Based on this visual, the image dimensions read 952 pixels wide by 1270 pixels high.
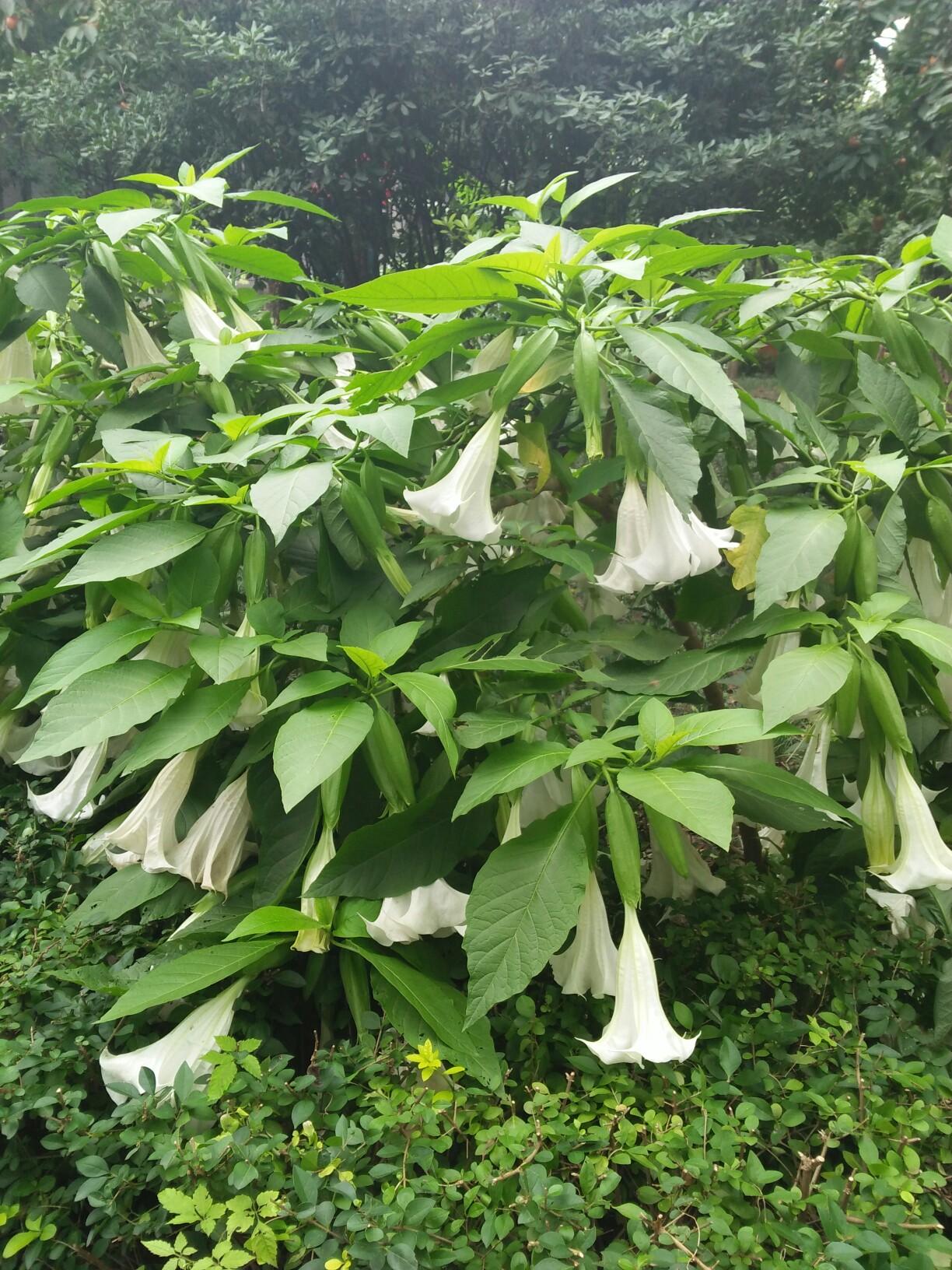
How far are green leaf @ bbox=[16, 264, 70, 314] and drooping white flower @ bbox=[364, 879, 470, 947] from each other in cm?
71

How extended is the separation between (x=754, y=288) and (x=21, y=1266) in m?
1.08

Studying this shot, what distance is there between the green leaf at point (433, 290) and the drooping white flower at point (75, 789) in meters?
0.54

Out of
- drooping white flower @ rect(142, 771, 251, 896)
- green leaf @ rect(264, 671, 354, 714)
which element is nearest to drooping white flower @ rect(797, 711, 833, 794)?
green leaf @ rect(264, 671, 354, 714)

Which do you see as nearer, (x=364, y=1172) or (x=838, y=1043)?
(x=364, y=1172)

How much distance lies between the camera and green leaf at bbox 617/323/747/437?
0.64 m

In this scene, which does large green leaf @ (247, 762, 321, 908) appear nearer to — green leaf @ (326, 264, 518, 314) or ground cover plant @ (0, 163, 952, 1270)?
ground cover plant @ (0, 163, 952, 1270)

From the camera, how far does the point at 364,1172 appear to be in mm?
615

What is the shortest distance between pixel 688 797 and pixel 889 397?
498 millimetres

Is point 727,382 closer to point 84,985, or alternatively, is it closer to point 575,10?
point 84,985

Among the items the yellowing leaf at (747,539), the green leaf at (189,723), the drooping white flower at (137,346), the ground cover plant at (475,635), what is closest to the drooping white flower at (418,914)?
the ground cover plant at (475,635)

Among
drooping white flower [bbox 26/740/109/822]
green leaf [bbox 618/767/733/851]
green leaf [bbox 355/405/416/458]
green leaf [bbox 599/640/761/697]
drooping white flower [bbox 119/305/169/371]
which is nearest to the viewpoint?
green leaf [bbox 618/767/733/851]

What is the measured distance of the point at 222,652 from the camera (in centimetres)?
70

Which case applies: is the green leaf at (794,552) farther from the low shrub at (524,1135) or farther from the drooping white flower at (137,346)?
the drooping white flower at (137,346)

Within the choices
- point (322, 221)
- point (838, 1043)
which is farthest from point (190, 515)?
point (322, 221)
